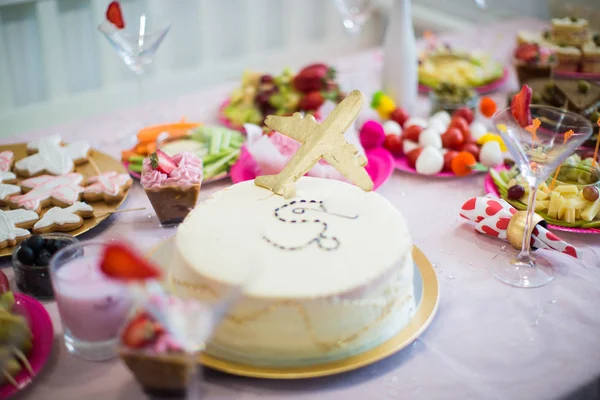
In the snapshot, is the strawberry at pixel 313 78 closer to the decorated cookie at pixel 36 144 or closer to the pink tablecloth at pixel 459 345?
the pink tablecloth at pixel 459 345

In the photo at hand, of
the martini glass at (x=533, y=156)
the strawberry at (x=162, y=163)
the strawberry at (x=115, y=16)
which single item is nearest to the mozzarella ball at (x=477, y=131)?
the martini glass at (x=533, y=156)

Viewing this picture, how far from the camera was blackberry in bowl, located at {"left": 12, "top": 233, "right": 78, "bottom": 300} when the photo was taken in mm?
1153

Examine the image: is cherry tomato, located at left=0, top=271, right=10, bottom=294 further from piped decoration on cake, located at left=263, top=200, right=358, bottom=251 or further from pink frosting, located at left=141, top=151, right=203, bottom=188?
piped decoration on cake, located at left=263, top=200, right=358, bottom=251

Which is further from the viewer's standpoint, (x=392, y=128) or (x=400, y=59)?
(x=400, y=59)

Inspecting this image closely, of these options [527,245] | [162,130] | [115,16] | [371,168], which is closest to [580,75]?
[371,168]

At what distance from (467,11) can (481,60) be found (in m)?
1.36

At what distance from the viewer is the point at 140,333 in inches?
31.9

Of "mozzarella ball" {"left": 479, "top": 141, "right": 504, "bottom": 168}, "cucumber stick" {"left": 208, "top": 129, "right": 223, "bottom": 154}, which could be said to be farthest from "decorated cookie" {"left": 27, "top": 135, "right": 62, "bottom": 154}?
"mozzarella ball" {"left": 479, "top": 141, "right": 504, "bottom": 168}

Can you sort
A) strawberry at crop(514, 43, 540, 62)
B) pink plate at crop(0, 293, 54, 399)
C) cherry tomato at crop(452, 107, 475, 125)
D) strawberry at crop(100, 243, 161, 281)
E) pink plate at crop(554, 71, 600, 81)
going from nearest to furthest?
strawberry at crop(100, 243, 161, 281) < pink plate at crop(0, 293, 54, 399) < cherry tomato at crop(452, 107, 475, 125) < strawberry at crop(514, 43, 540, 62) < pink plate at crop(554, 71, 600, 81)

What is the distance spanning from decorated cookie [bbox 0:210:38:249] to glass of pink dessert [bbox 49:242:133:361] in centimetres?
31

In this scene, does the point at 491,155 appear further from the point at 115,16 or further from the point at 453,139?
the point at 115,16

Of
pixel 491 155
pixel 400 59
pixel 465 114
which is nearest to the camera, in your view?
pixel 491 155

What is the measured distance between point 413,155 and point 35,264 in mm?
956

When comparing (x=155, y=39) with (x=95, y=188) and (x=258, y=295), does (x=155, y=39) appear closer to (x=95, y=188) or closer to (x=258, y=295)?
(x=95, y=188)
